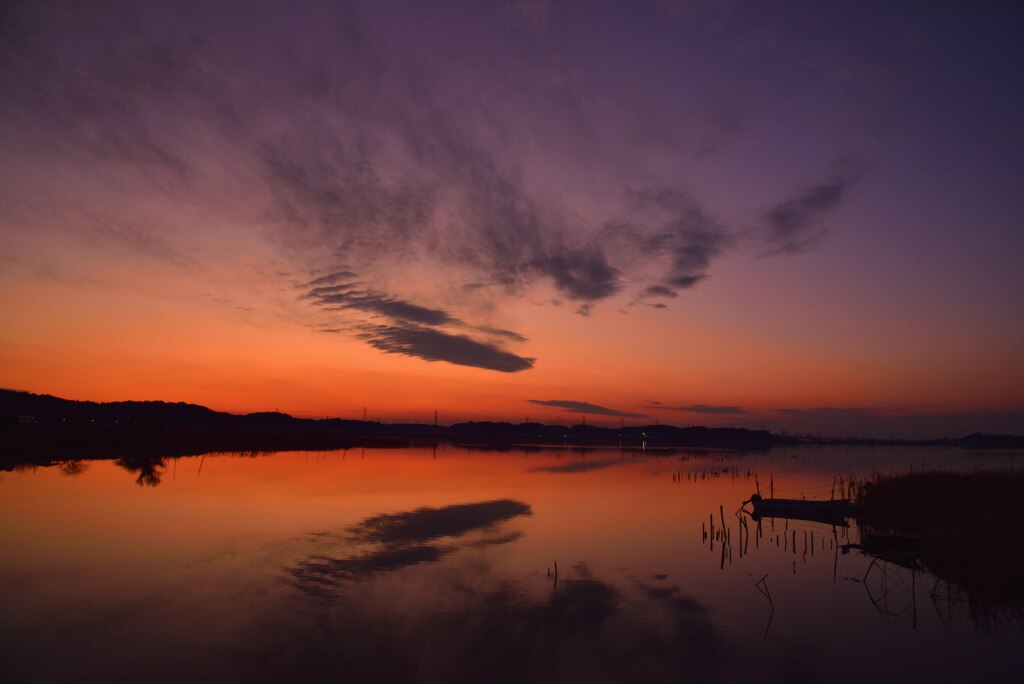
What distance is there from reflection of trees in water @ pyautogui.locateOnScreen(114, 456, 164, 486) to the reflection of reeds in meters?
42.0

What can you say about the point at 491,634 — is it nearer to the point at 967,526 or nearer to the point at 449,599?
the point at 449,599

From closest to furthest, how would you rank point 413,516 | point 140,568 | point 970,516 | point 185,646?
point 185,646 → point 140,568 → point 970,516 → point 413,516

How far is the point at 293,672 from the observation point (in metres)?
11.5

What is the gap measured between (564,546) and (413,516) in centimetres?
955

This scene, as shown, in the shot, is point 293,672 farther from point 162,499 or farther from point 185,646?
point 162,499

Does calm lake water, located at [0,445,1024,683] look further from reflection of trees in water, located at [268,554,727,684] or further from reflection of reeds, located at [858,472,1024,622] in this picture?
reflection of reeds, located at [858,472,1024,622]

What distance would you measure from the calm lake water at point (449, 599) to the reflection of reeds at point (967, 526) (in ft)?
3.34

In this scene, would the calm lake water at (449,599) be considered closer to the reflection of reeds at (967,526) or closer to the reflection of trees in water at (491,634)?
the reflection of trees in water at (491,634)

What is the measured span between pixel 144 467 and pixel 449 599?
41290 mm

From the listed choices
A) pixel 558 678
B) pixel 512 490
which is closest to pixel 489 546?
pixel 558 678

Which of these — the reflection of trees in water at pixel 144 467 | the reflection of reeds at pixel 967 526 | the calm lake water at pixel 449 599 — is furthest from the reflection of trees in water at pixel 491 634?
the reflection of trees in water at pixel 144 467

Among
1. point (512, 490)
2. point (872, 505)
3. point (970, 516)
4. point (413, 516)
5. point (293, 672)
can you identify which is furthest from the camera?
point (512, 490)

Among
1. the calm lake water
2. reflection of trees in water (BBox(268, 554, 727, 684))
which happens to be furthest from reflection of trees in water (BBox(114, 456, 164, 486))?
reflection of trees in water (BBox(268, 554, 727, 684))

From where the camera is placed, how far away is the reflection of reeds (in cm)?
1783
